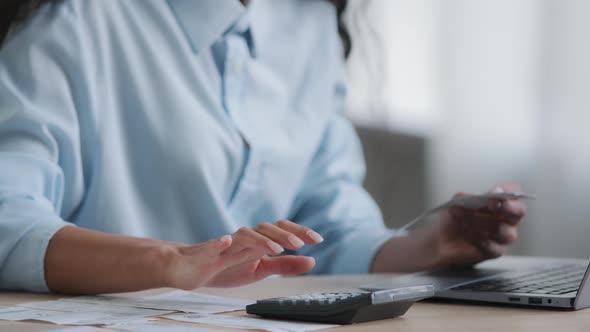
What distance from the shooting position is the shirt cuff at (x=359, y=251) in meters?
1.10

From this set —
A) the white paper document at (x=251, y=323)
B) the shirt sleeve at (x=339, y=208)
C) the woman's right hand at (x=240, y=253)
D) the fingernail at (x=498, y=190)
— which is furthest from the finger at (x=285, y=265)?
the shirt sleeve at (x=339, y=208)

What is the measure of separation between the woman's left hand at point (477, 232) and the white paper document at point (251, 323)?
0.42 meters

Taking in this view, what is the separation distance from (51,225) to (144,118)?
275mm

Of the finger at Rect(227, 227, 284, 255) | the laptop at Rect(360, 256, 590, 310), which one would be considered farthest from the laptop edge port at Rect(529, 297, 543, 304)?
the finger at Rect(227, 227, 284, 255)

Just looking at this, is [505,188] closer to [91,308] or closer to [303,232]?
[303,232]

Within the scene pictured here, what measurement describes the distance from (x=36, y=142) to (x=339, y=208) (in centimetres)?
52

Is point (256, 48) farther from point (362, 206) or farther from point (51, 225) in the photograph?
point (51, 225)

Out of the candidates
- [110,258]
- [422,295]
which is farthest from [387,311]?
[110,258]

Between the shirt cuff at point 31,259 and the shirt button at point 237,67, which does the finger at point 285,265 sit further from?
the shirt button at point 237,67

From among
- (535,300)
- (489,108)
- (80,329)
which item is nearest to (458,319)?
(535,300)

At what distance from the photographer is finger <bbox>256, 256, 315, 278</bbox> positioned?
699mm

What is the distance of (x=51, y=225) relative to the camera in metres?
0.76

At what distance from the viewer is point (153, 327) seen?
1.83 feet

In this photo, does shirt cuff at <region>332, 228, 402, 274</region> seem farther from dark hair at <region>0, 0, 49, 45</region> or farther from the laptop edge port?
dark hair at <region>0, 0, 49, 45</region>
